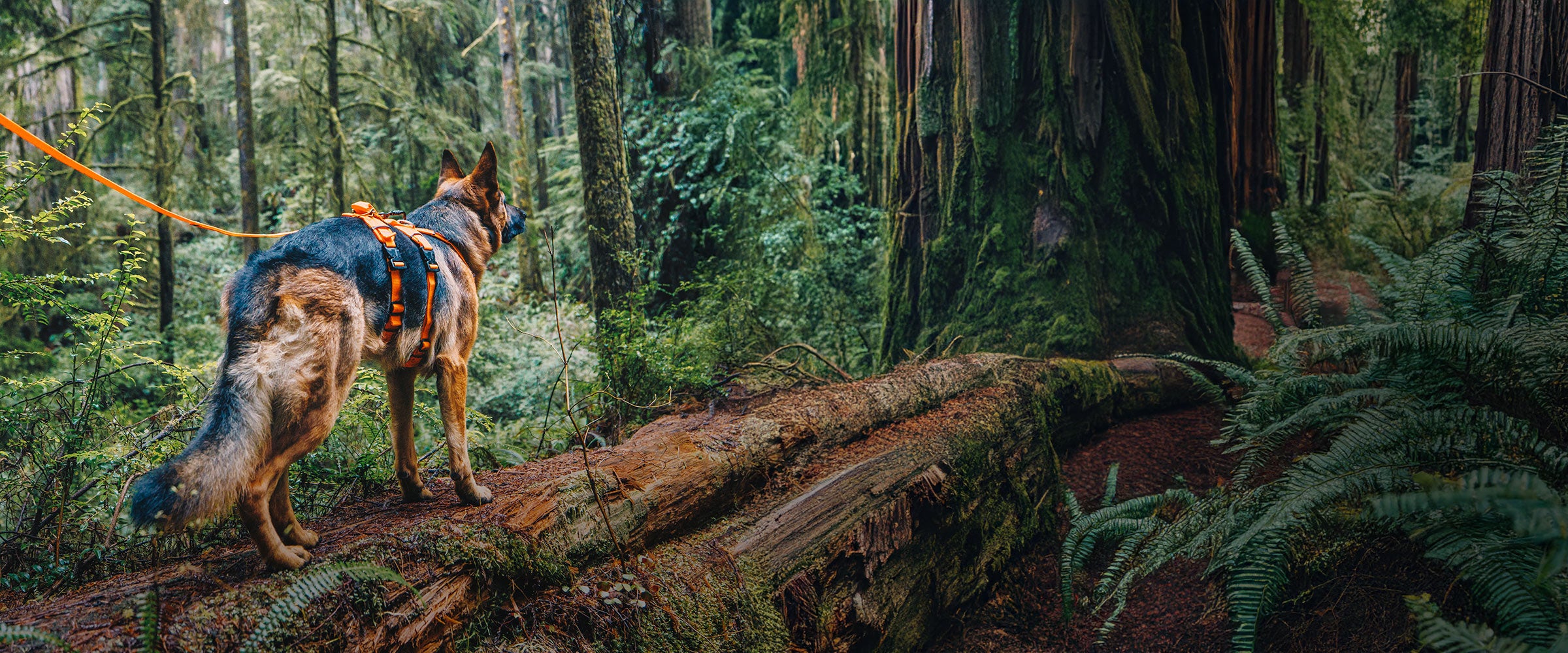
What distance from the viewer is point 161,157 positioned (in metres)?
9.49

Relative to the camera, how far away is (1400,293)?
4.11 m

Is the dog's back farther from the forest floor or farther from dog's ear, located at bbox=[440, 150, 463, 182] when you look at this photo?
the forest floor

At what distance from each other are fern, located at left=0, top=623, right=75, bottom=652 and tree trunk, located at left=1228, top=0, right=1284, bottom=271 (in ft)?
34.1

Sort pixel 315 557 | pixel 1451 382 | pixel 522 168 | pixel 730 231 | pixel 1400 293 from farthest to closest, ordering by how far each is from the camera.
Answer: pixel 522 168
pixel 730 231
pixel 1400 293
pixel 1451 382
pixel 315 557

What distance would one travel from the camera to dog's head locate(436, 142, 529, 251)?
3467 millimetres

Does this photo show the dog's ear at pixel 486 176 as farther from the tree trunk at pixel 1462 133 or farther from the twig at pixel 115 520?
the tree trunk at pixel 1462 133

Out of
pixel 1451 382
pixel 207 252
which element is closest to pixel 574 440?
pixel 1451 382

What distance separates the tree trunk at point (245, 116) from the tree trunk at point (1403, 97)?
84.1 ft

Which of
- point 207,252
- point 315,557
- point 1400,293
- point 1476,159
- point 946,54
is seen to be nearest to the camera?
point 315,557

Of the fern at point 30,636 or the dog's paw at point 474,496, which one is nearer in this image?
the fern at point 30,636

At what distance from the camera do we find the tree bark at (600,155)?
674 cm

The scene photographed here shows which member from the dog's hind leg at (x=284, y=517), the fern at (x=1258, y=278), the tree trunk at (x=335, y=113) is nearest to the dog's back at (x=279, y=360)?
the dog's hind leg at (x=284, y=517)

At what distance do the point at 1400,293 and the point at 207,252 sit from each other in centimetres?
2065

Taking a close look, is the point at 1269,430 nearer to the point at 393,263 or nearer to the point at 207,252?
the point at 393,263
